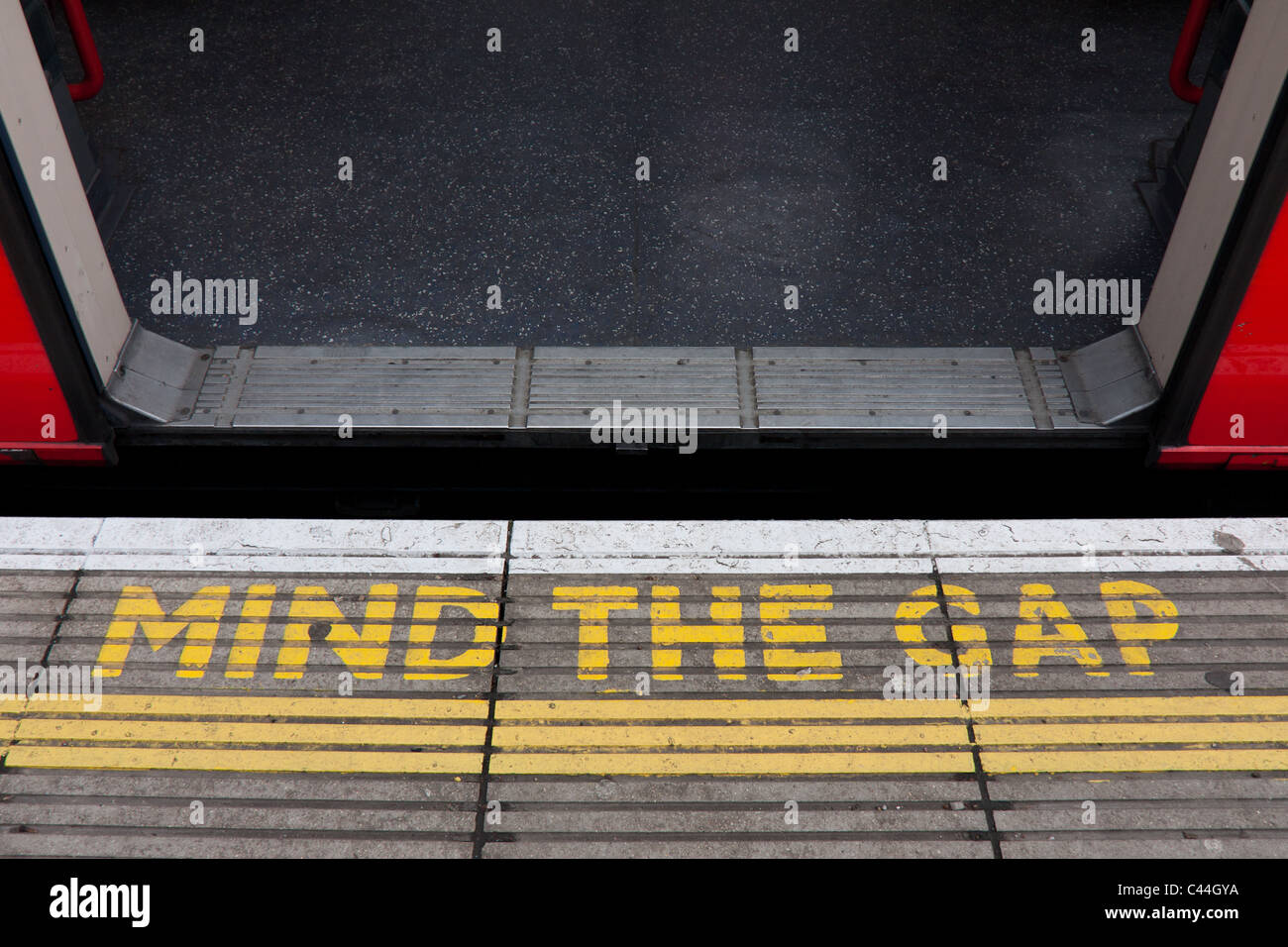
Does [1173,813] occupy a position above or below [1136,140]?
below

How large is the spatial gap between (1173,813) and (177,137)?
4.37 m

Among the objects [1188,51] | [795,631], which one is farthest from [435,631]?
[1188,51]

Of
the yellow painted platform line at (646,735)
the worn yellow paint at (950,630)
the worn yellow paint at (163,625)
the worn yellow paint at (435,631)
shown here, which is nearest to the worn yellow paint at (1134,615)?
the yellow painted platform line at (646,735)

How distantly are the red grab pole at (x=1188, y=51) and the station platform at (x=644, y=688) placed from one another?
1.57 meters

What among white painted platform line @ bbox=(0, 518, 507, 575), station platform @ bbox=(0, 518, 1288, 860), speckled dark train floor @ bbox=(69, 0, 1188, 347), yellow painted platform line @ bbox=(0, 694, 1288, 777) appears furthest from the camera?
speckled dark train floor @ bbox=(69, 0, 1188, 347)

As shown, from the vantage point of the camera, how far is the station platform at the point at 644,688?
8.99 feet

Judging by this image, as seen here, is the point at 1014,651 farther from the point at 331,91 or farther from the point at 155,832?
the point at 331,91

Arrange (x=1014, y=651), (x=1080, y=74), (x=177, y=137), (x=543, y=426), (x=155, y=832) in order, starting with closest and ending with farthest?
1. (x=155, y=832)
2. (x=1014, y=651)
3. (x=543, y=426)
4. (x=177, y=137)
5. (x=1080, y=74)

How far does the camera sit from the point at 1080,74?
5.10 meters

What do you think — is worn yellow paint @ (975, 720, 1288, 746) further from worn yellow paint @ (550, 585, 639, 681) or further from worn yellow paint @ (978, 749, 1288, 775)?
worn yellow paint @ (550, 585, 639, 681)

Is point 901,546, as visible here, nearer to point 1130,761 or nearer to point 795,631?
point 795,631

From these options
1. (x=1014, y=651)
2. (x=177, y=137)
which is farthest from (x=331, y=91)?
(x=1014, y=651)

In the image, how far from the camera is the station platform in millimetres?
2740

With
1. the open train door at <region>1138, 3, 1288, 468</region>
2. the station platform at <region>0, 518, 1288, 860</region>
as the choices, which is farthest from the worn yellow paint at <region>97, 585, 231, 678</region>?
the open train door at <region>1138, 3, 1288, 468</region>
